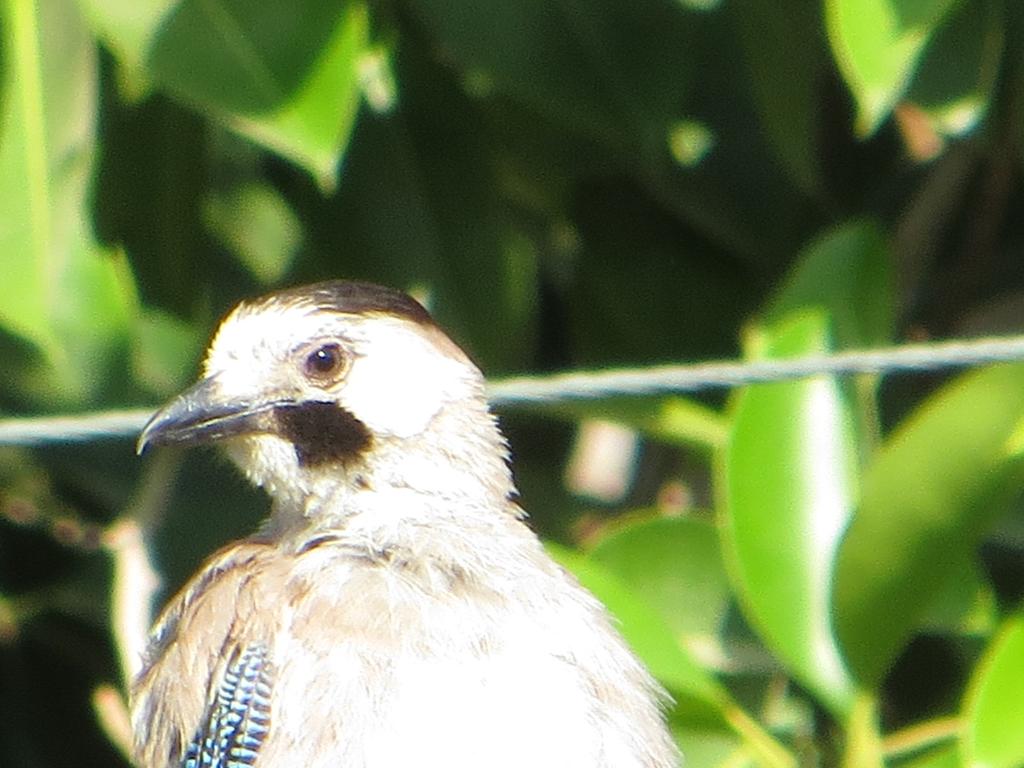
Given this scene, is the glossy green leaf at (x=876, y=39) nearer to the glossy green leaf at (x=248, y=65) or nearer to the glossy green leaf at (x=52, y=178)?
the glossy green leaf at (x=248, y=65)

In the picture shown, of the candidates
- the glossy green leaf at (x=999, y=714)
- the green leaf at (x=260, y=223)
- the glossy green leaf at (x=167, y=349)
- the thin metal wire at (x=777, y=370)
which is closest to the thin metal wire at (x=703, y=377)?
the thin metal wire at (x=777, y=370)

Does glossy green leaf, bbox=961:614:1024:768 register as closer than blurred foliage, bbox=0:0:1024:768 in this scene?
Yes

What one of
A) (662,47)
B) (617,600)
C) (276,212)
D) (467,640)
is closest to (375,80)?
(276,212)

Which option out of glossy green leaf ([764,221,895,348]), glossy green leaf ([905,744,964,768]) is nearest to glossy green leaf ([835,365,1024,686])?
glossy green leaf ([905,744,964,768])

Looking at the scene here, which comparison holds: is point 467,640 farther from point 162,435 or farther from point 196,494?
point 196,494

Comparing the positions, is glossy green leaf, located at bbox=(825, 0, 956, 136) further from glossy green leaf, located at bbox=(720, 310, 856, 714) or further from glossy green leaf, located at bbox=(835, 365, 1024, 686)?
glossy green leaf, located at bbox=(720, 310, 856, 714)
